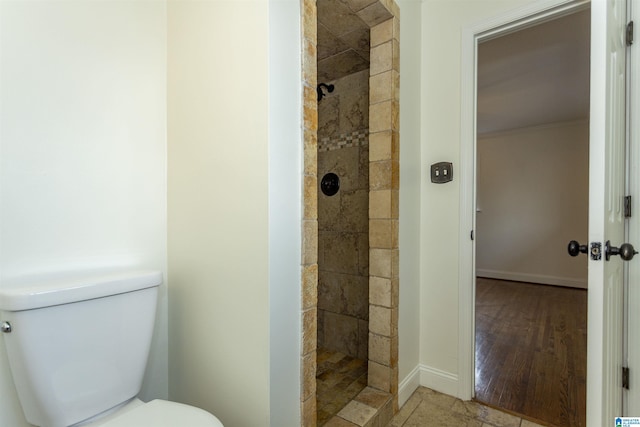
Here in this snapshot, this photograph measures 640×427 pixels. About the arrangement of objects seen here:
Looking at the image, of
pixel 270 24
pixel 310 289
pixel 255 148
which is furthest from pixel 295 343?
pixel 270 24

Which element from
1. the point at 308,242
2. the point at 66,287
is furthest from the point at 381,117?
the point at 66,287

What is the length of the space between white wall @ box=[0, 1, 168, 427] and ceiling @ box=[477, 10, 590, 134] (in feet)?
7.77

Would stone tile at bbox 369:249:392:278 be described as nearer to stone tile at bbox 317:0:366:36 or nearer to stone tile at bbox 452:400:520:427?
stone tile at bbox 452:400:520:427

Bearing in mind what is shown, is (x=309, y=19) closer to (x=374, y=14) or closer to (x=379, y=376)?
(x=374, y=14)

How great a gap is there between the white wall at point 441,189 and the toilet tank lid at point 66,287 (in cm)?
153

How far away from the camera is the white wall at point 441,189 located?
1.79 meters

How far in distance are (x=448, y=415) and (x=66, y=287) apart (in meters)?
1.85

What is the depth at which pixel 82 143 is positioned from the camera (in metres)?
1.12

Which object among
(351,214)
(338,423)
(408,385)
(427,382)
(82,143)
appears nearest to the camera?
(82,143)

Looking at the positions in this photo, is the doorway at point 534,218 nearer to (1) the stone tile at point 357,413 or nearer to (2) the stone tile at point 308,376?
(1) the stone tile at point 357,413

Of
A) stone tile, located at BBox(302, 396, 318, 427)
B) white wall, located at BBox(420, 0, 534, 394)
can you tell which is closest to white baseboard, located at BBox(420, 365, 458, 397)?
white wall, located at BBox(420, 0, 534, 394)

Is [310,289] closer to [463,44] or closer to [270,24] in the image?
[270,24]

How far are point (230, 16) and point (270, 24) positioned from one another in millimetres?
223

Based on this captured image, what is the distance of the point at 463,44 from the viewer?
1768 millimetres
